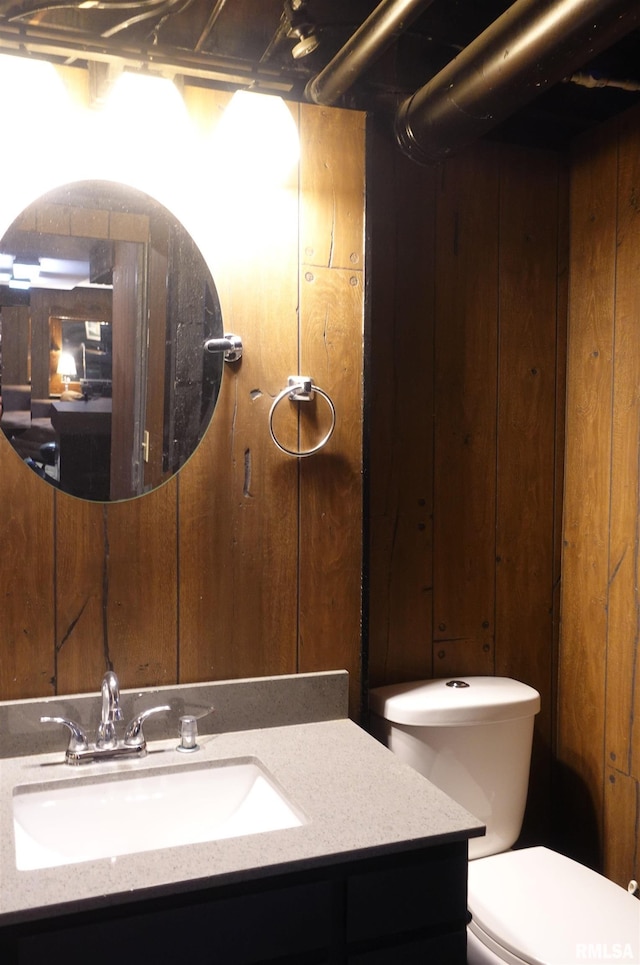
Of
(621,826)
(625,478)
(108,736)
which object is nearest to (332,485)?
(108,736)

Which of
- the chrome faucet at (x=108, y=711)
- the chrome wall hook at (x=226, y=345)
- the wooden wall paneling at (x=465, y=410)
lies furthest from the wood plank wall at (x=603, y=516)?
the chrome faucet at (x=108, y=711)

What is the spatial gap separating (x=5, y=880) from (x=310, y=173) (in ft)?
4.29

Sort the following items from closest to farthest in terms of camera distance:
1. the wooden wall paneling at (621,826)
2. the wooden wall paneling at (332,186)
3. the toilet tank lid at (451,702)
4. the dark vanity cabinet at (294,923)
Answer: the dark vanity cabinet at (294,923) → the wooden wall paneling at (332,186) → the toilet tank lid at (451,702) → the wooden wall paneling at (621,826)

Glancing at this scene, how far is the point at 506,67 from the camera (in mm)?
1444

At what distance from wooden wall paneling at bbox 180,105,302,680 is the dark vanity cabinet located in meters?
0.53

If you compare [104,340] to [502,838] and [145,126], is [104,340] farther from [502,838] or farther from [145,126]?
[502,838]

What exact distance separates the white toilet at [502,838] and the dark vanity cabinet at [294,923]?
330 millimetres

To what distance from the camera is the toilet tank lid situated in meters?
1.71

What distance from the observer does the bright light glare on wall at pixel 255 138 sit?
59.1 inches

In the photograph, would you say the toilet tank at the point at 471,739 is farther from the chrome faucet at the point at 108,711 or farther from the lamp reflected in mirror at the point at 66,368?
the lamp reflected in mirror at the point at 66,368

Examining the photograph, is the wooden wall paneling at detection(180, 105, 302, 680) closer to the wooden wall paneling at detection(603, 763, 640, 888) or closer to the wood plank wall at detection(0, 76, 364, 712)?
the wood plank wall at detection(0, 76, 364, 712)

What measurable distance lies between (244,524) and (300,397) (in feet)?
0.89

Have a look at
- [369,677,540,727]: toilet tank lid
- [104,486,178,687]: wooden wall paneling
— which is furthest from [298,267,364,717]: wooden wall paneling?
[104,486,178,687]: wooden wall paneling

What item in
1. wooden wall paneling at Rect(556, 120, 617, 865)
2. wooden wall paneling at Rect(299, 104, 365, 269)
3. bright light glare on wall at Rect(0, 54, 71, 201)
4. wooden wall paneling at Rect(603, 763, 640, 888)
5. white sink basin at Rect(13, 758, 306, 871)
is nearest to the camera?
white sink basin at Rect(13, 758, 306, 871)
